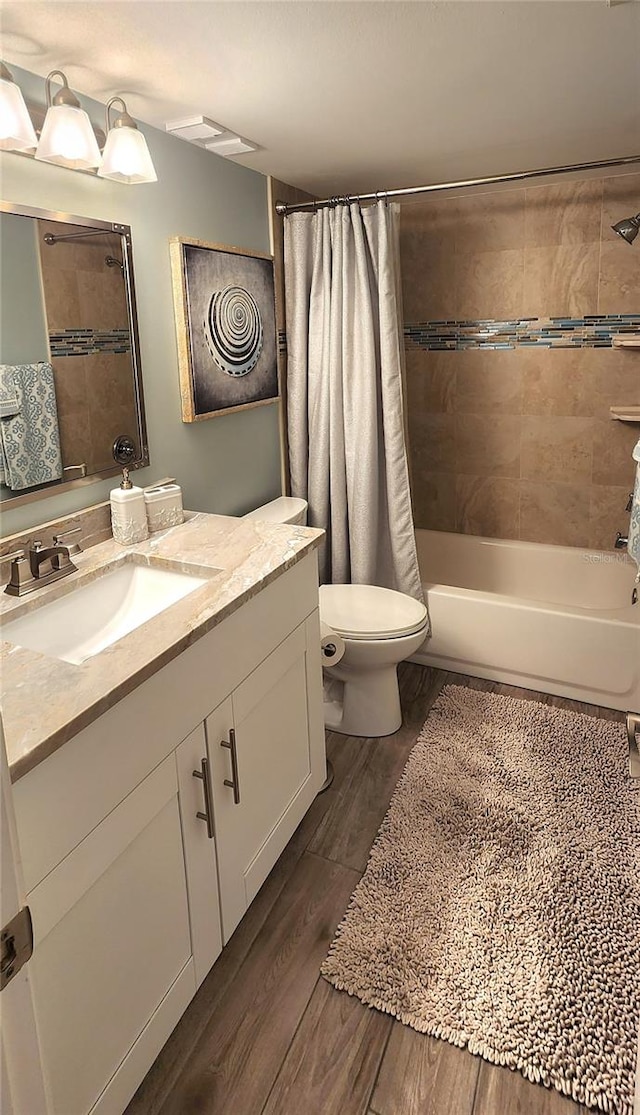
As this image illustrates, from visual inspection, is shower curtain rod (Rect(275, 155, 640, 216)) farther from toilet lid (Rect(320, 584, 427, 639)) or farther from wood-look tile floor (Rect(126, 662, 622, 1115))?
wood-look tile floor (Rect(126, 662, 622, 1115))

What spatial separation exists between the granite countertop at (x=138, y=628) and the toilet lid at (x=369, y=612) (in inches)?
23.5

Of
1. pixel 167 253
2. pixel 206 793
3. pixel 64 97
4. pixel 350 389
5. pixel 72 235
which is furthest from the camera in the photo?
pixel 350 389

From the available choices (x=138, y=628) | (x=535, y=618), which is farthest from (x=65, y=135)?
(x=535, y=618)

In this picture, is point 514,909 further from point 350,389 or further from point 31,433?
point 350,389

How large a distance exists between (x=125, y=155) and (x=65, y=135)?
18cm

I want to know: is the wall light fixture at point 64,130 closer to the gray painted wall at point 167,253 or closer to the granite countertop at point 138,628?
the gray painted wall at point 167,253

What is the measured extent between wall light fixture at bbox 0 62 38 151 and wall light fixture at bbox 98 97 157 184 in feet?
0.76

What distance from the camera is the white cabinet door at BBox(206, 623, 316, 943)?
59.8 inches

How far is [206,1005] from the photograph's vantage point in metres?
1.57

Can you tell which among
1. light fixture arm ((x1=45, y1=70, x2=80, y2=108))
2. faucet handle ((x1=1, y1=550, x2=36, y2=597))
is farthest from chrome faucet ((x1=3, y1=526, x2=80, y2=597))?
light fixture arm ((x1=45, y1=70, x2=80, y2=108))

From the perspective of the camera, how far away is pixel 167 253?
2119 millimetres

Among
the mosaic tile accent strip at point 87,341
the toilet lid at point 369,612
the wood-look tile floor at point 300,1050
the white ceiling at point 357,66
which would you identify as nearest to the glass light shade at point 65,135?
the white ceiling at point 357,66

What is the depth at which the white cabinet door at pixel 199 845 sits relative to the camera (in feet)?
4.53

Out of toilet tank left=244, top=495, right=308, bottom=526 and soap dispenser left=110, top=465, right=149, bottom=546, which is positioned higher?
soap dispenser left=110, top=465, right=149, bottom=546
